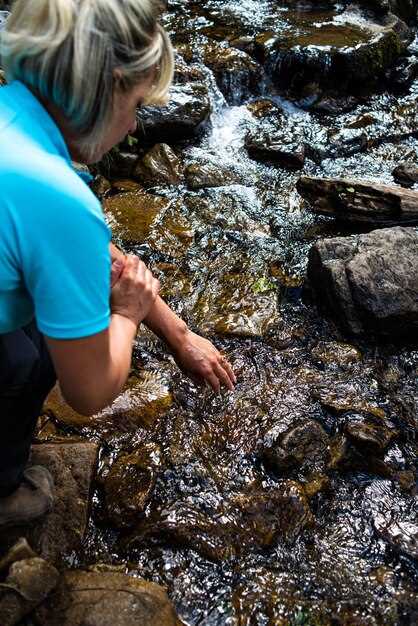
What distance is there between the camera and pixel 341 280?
455 centimetres

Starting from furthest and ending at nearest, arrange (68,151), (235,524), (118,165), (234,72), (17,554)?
(234,72) < (118,165) < (235,524) < (17,554) < (68,151)

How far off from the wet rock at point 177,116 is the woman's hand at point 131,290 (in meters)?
4.75

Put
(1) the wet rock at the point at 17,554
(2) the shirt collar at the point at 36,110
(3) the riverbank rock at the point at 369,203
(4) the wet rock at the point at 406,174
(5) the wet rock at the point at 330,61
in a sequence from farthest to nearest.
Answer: (5) the wet rock at the point at 330,61 → (4) the wet rock at the point at 406,174 → (3) the riverbank rock at the point at 369,203 → (1) the wet rock at the point at 17,554 → (2) the shirt collar at the point at 36,110

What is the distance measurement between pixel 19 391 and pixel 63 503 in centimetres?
89

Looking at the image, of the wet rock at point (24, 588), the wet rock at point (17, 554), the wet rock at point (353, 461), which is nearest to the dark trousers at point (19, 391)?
the wet rock at point (17, 554)

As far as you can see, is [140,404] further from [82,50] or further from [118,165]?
[118,165]

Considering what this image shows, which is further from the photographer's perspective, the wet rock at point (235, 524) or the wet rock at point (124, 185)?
the wet rock at point (124, 185)

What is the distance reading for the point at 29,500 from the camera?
2.73m

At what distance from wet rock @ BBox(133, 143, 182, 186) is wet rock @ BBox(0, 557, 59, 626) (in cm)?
455

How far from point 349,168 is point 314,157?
454 mm

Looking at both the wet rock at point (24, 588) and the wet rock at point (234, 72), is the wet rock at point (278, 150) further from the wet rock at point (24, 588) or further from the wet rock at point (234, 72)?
the wet rock at point (24, 588)

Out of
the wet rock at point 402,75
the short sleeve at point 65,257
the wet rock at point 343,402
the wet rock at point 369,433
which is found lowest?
the wet rock at point 343,402

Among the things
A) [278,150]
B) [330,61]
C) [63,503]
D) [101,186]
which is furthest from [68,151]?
[330,61]

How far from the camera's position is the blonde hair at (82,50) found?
1.62 metres
